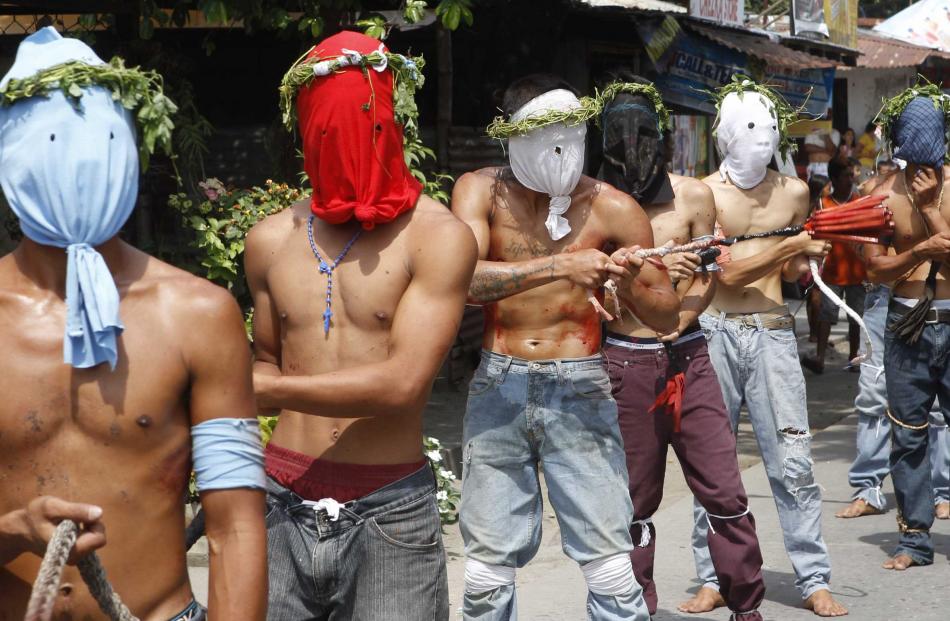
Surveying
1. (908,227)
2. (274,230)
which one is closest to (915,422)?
(908,227)

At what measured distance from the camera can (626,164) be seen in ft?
18.0

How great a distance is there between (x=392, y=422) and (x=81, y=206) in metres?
1.23

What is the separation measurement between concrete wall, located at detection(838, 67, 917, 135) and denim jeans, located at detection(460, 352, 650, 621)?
21.4 metres

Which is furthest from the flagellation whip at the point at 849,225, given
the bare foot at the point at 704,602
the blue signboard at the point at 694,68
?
the blue signboard at the point at 694,68

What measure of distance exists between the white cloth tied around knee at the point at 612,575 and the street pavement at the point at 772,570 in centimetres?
151

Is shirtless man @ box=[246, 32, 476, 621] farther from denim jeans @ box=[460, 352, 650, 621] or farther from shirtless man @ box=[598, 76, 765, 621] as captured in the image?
shirtless man @ box=[598, 76, 765, 621]

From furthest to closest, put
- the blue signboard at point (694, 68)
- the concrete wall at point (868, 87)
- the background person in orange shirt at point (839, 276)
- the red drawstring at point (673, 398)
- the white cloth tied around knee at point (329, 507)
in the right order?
the concrete wall at point (868, 87), the blue signboard at point (694, 68), the background person in orange shirt at point (839, 276), the red drawstring at point (673, 398), the white cloth tied around knee at point (329, 507)

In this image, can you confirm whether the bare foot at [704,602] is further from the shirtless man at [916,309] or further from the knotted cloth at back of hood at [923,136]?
the knotted cloth at back of hood at [923,136]

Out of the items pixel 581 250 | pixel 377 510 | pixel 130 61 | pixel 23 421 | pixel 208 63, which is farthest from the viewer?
pixel 208 63

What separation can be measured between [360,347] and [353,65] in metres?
0.74

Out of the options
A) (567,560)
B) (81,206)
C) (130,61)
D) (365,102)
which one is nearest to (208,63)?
(130,61)

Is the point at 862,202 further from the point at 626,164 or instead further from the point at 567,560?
the point at 567,560

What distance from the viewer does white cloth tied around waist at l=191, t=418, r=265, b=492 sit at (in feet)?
8.29

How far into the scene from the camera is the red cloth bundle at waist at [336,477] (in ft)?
11.3
